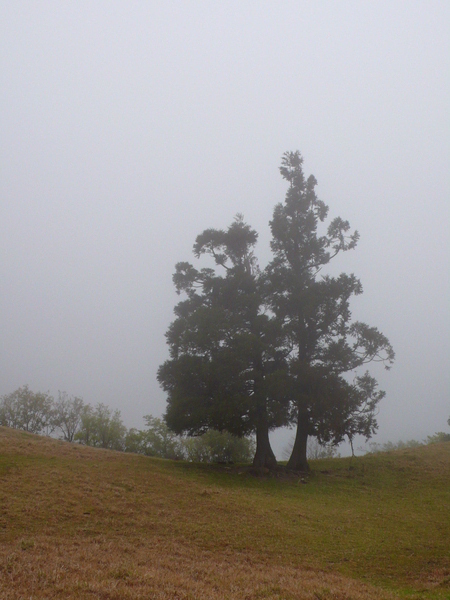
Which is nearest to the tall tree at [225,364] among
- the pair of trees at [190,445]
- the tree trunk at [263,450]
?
the tree trunk at [263,450]

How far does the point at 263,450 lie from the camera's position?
1078 inches

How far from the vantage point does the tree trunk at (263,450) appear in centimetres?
2697

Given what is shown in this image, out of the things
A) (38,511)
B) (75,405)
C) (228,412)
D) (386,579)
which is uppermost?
(75,405)

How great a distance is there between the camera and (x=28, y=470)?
1877 cm

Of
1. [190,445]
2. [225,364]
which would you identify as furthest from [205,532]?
[190,445]

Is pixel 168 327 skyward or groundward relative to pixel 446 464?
skyward

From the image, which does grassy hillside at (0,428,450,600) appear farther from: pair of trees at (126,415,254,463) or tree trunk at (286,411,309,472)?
pair of trees at (126,415,254,463)

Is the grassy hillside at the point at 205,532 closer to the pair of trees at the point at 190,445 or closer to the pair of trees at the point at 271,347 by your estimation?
the pair of trees at the point at 271,347

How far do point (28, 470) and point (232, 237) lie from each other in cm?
1900

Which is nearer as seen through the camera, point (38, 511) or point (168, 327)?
point (38, 511)

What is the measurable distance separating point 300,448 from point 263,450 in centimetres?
257

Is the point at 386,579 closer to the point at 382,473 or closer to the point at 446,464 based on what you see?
the point at 382,473

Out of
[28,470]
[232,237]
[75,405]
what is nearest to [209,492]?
[28,470]

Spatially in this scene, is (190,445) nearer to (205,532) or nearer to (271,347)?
(271,347)
